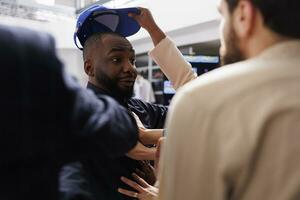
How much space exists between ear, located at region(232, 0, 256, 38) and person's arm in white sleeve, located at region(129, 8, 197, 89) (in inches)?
29.6

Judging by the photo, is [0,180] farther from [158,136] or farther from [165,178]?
[158,136]

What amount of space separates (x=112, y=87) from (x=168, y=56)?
0.91 ft

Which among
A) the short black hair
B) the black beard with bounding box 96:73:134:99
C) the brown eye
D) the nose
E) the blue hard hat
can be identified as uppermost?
the blue hard hat

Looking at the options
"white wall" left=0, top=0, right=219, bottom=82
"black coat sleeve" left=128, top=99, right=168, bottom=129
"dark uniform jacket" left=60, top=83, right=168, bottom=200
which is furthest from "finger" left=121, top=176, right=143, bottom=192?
"white wall" left=0, top=0, right=219, bottom=82

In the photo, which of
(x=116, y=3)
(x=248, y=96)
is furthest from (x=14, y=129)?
(x=116, y=3)

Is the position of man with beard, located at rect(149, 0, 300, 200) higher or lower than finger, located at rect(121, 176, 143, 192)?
higher

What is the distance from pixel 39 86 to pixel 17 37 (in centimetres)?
10

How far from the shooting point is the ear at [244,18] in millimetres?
702

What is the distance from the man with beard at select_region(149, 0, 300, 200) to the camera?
2.06 feet

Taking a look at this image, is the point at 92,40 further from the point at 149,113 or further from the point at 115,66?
the point at 149,113

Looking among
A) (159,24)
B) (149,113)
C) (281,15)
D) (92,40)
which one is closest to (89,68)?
(92,40)

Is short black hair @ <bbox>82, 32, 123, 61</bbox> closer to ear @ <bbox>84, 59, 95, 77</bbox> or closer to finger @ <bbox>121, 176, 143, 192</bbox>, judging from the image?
ear @ <bbox>84, 59, 95, 77</bbox>

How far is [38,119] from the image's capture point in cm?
64

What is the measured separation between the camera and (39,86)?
2.08 feet
